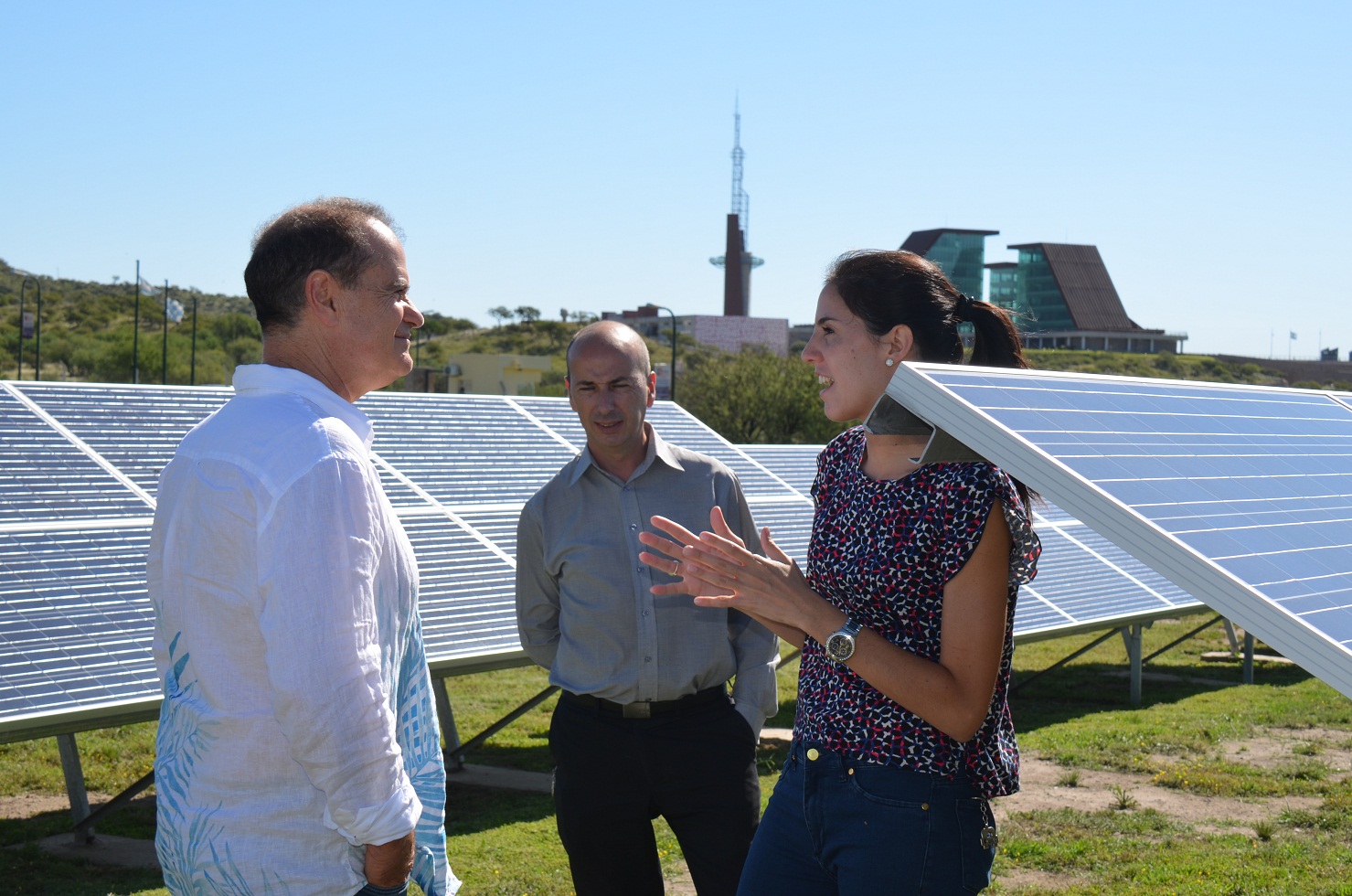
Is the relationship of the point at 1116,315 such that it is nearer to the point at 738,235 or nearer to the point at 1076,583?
the point at 738,235

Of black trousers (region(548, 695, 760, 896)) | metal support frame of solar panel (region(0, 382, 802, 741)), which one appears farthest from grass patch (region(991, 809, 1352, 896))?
metal support frame of solar panel (region(0, 382, 802, 741))

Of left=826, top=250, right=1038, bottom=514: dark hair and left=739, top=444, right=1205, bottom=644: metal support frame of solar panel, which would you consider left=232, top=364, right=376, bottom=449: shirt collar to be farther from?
left=739, top=444, right=1205, bottom=644: metal support frame of solar panel

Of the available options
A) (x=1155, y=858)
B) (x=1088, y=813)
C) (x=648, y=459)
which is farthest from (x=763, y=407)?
(x=648, y=459)

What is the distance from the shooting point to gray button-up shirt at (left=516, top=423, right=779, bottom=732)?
4172 millimetres

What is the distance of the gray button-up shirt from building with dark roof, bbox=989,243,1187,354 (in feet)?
457

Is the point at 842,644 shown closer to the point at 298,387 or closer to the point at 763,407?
the point at 298,387

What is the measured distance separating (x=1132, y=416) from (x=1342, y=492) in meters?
0.52

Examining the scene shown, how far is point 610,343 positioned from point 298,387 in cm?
187

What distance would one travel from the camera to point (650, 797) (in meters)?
4.11

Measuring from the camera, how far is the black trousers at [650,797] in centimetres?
405

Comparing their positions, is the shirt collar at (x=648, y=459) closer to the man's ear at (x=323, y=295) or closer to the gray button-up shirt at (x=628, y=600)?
the gray button-up shirt at (x=628, y=600)

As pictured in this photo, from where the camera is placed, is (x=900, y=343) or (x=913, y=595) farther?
(x=900, y=343)

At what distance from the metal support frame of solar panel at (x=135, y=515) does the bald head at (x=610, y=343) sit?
2398 millimetres

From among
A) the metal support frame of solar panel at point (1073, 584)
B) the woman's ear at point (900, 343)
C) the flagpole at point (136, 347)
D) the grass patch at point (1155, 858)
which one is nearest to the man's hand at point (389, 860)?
the woman's ear at point (900, 343)
